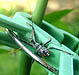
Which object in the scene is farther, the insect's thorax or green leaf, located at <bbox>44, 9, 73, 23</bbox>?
green leaf, located at <bbox>44, 9, 73, 23</bbox>

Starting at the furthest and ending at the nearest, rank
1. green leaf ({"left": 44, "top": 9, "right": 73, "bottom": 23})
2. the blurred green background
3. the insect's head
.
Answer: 1. the blurred green background
2. green leaf ({"left": 44, "top": 9, "right": 73, "bottom": 23})
3. the insect's head

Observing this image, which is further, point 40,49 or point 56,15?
point 56,15

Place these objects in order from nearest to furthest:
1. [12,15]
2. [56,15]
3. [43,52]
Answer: [43,52] < [56,15] < [12,15]

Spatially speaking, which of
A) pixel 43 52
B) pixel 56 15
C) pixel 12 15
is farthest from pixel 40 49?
pixel 12 15

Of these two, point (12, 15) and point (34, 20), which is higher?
point (34, 20)

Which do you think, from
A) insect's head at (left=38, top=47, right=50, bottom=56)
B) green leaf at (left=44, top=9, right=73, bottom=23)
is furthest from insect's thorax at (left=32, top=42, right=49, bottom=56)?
green leaf at (left=44, top=9, right=73, bottom=23)

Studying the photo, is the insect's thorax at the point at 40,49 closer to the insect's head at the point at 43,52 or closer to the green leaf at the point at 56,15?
the insect's head at the point at 43,52

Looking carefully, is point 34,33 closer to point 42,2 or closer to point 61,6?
point 42,2

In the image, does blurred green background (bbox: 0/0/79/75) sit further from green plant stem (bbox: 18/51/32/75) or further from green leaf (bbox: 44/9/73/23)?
green plant stem (bbox: 18/51/32/75)

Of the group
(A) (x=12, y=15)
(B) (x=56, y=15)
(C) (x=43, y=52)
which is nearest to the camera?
(C) (x=43, y=52)

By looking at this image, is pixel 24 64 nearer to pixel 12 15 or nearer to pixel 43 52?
pixel 43 52

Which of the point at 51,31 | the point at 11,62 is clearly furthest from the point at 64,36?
the point at 11,62
